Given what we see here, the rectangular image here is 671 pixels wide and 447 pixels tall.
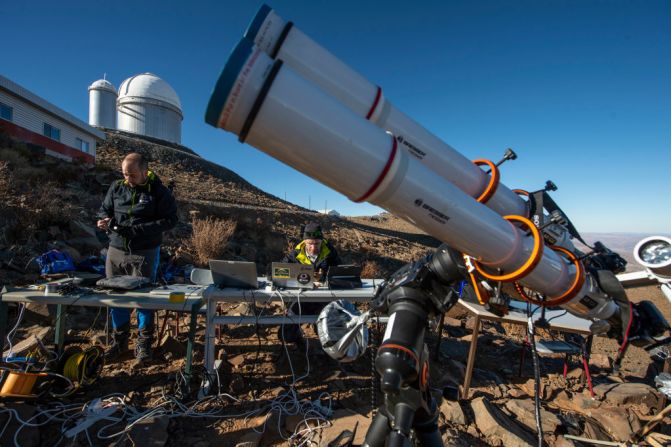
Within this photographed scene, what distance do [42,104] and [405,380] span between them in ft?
76.5

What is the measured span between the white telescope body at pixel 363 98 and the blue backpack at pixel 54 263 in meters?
3.98

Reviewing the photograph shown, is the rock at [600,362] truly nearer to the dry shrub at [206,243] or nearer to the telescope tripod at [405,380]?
the telescope tripod at [405,380]

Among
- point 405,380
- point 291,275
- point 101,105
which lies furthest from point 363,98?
point 101,105

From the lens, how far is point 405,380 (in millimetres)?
1553

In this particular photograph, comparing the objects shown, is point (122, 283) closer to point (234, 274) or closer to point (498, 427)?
point (234, 274)

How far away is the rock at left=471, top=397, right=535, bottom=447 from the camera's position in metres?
3.04

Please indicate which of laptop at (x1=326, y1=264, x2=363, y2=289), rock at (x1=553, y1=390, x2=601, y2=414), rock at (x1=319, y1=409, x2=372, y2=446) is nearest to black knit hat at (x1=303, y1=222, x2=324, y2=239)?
laptop at (x1=326, y1=264, x2=363, y2=289)

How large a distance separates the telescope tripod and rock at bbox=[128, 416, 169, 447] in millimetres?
2069

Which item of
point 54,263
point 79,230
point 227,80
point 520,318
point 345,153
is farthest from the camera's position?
point 79,230

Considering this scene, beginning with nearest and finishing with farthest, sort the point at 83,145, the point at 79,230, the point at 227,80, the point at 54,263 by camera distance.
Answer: the point at 227,80, the point at 54,263, the point at 79,230, the point at 83,145

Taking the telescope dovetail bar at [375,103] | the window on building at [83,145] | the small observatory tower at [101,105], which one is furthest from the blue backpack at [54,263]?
the small observatory tower at [101,105]

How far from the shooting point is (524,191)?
2.31 metres

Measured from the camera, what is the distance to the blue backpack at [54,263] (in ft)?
12.9

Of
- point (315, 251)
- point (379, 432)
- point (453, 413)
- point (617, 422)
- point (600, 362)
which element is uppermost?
point (315, 251)
